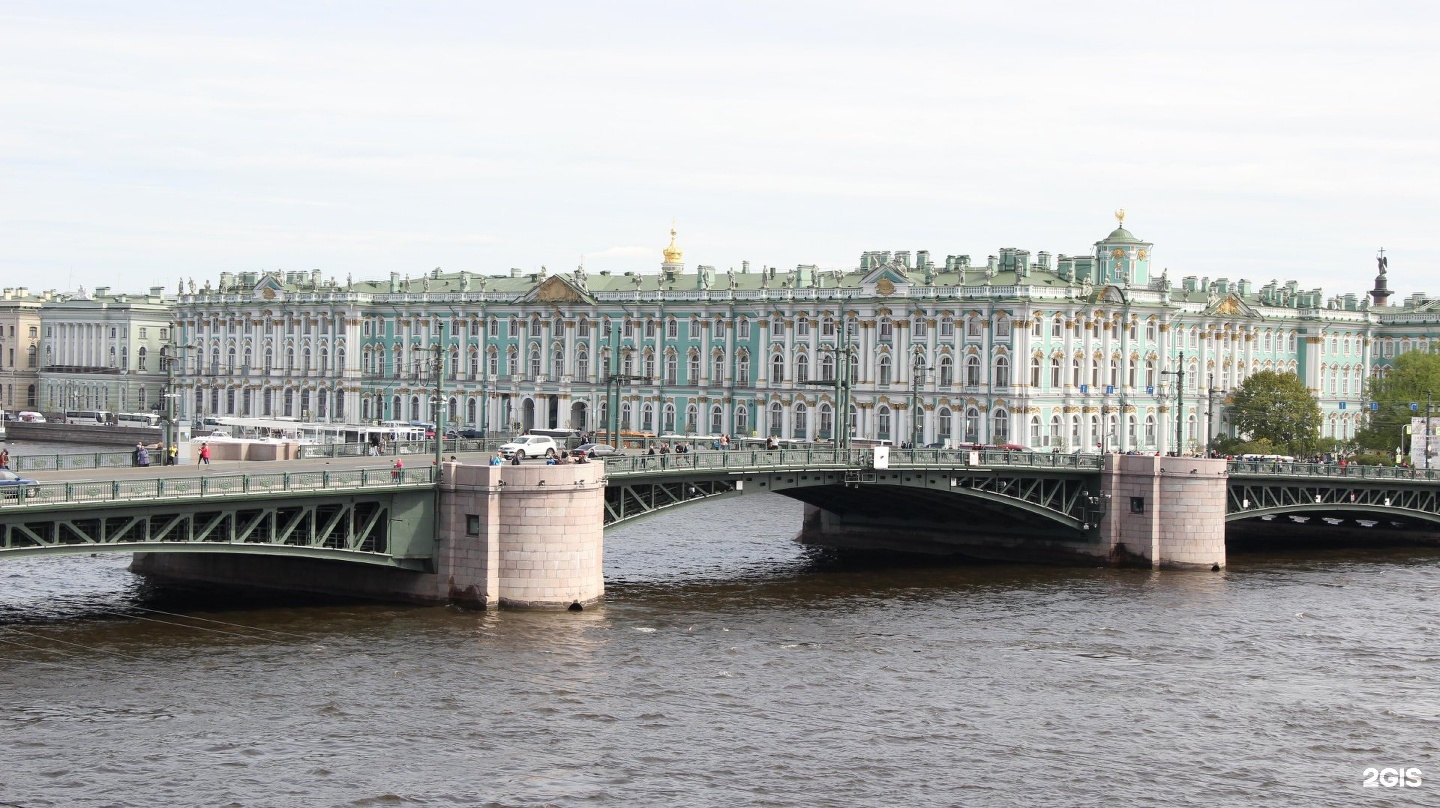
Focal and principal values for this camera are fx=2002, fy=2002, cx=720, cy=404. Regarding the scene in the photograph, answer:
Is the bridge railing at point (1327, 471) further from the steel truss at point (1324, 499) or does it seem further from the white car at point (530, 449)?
the white car at point (530, 449)

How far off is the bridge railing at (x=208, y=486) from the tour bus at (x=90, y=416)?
93.8m

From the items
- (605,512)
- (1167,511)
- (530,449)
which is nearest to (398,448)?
(530,449)

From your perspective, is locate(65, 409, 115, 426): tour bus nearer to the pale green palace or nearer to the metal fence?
the pale green palace

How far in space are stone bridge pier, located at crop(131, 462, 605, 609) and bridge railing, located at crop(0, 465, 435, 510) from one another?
116cm

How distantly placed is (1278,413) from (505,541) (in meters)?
67.8

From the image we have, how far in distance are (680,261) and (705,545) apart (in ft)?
175

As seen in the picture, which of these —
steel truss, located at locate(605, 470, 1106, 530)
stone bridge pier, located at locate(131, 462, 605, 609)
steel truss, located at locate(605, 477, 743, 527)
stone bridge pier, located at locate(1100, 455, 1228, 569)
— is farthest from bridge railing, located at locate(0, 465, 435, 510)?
stone bridge pier, located at locate(1100, 455, 1228, 569)

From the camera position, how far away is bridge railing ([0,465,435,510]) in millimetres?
40406

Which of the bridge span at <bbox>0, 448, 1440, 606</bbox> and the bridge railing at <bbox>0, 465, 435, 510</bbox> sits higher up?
the bridge railing at <bbox>0, 465, 435, 510</bbox>

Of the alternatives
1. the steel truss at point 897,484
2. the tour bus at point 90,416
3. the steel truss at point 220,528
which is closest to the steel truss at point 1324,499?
the steel truss at point 897,484

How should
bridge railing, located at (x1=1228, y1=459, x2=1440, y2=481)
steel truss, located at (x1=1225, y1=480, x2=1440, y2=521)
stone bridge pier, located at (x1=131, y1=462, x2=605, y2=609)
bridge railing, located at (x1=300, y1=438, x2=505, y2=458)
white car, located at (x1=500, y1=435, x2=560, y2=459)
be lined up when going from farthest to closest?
bridge railing, located at (x1=1228, y1=459, x2=1440, y2=481) → steel truss, located at (x1=1225, y1=480, x2=1440, y2=521) → white car, located at (x1=500, y1=435, x2=560, y2=459) → bridge railing, located at (x1=300, y1=438, x2=505, y2=458) → stone bridge pier, located at (x1=131, y1=462, x2=605, y2=609)

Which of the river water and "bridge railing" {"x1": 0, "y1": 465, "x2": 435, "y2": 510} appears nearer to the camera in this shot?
the river water

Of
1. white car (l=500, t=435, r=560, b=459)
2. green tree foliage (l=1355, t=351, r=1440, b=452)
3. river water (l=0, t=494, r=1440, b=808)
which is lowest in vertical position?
river water (l=0, t=494, r=1440, b=808)

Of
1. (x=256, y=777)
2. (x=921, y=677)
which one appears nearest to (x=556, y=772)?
(x=256, y=777)
